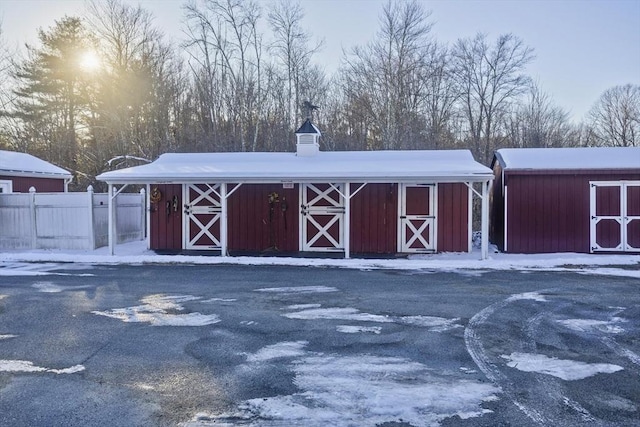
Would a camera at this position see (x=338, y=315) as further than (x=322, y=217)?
No

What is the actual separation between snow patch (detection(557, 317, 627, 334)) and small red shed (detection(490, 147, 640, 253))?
7.29 m

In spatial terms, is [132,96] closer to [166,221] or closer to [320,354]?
[166,221]

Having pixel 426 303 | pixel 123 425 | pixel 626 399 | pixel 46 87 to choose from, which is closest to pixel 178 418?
pixel 123 425

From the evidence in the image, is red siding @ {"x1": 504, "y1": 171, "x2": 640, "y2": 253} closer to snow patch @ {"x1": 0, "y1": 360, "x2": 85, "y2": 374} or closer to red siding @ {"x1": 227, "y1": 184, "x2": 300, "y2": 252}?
red siding @ {"x1": 227, "y1": 184, "x2": 300, "y2": 252}

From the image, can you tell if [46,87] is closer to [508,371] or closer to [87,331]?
[87,331]

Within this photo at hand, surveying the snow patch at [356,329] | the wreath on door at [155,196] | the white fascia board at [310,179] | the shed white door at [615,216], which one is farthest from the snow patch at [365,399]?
the wreath on door at [155,196]

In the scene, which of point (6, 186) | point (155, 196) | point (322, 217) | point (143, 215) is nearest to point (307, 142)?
point (322, 217)

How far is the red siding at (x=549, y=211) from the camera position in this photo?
13.8 meters

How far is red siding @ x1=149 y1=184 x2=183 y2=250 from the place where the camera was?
1504 cm

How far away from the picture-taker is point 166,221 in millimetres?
15102

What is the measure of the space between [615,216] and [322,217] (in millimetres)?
7536

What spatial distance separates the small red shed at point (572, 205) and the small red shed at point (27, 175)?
1520 centimetres

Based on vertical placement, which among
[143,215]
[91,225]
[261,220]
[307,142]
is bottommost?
[91,225]

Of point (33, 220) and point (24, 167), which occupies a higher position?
point (24, 167)
